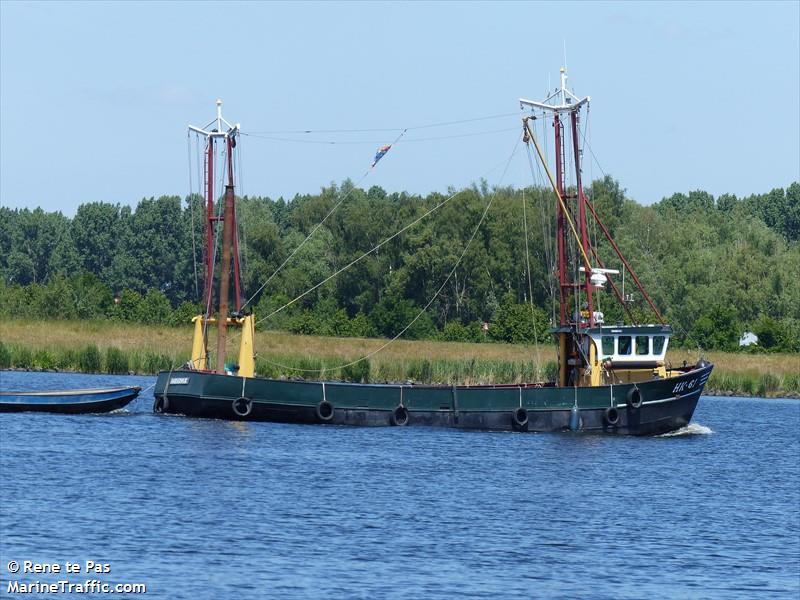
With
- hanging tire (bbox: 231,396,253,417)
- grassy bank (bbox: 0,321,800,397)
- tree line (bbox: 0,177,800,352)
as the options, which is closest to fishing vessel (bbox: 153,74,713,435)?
hanging tire (bbox: 231,396,253,417)

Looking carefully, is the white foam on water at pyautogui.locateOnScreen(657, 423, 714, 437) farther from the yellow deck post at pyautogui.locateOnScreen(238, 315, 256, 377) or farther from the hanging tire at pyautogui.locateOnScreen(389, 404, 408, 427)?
the yellow deck post at pyautogui.locateOnScreen(238, 315, 256, 377)

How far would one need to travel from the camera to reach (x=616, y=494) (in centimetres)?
4362

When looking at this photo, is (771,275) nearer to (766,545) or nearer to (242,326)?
(242,326)

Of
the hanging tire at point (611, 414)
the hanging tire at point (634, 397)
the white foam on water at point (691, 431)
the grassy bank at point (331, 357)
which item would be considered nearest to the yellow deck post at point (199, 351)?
the grassy bank at point (331, 357)

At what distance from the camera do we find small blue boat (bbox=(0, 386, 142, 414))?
194ft

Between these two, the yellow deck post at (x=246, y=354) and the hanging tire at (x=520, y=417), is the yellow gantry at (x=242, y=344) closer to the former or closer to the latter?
the yellow deck post at (x=246, y=354)

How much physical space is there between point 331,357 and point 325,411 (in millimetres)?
29789

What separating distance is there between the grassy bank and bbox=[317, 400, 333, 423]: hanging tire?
11.2 meters

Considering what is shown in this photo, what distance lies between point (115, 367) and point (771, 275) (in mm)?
65676

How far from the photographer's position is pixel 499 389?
59438 mm

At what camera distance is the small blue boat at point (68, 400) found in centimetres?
5925

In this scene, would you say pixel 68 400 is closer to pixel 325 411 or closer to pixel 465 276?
pixel 325 411

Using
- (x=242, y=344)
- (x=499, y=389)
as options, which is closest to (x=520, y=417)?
(x=499, y=389)

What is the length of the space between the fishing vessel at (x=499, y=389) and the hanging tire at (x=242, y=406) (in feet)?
0.13
